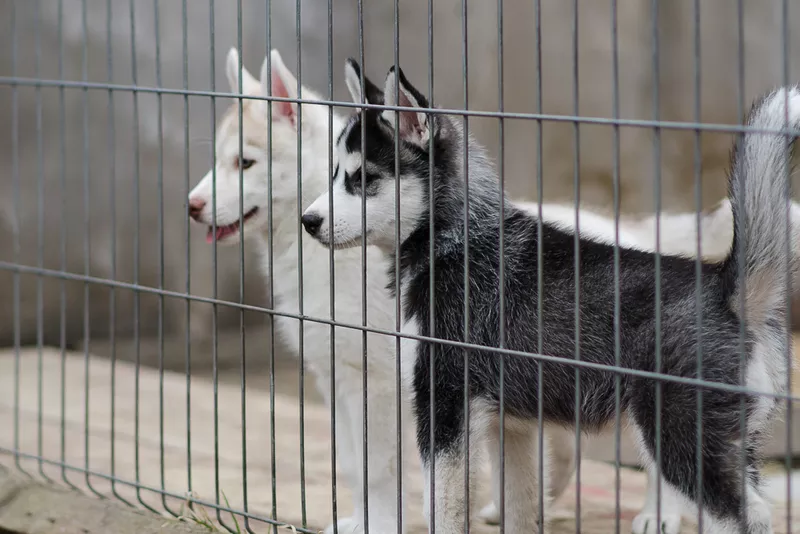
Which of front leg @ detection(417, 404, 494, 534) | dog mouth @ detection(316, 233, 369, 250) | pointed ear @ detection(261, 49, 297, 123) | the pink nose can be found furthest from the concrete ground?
pointed ear @ detection(261, 49, 297, 123)

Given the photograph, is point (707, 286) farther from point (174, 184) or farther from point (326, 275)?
point (174, 184)

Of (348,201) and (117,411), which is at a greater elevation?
(348,201)

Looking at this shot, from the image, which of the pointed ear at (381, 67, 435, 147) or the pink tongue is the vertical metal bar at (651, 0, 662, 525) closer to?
the pointed ear at (381, 67, 435, 147)

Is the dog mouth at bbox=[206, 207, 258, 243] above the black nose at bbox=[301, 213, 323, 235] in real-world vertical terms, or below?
below

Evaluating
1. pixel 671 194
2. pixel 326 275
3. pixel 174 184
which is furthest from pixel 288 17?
pixel 326 275

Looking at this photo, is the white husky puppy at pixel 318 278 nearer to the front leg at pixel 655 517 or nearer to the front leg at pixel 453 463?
the front leg at pixel 655 517

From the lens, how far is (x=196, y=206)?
3.52 metres

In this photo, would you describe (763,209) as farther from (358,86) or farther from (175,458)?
(175,458)

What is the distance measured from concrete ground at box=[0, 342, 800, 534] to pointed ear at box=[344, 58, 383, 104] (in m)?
0.94

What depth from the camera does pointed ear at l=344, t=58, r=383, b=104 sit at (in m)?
2.71

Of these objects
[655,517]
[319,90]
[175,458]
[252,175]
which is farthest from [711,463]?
[319,90]

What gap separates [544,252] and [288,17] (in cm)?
442

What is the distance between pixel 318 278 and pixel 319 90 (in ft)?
10.8

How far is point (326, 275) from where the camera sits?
3363 millimetres
